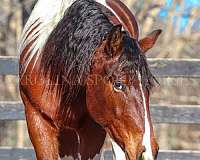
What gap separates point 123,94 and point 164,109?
8.55 ft

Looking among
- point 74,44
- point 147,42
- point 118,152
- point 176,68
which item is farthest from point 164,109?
point 118,152

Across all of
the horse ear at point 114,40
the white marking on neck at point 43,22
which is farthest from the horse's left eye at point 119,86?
the white marking on neck at point 43,22

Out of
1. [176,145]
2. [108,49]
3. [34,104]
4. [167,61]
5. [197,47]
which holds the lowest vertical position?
[176,145]

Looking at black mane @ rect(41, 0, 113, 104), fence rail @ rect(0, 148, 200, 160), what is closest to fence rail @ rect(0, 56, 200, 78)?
fence rail @ rect(0, 148, 200, 160)

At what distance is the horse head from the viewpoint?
3172 millimetres

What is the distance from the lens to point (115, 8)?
4.66 metres

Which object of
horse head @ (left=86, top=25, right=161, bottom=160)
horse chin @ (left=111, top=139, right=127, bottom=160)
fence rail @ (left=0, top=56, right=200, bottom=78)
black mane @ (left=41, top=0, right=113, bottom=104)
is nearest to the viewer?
horse head @ (left=86, top=25, right=161, bottom=160)

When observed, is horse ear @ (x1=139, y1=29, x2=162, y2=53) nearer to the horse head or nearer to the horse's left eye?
the horse head

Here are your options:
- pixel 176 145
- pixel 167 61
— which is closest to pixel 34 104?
pixel 167 61

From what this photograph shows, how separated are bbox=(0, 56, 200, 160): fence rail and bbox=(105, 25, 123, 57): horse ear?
7.73 feet

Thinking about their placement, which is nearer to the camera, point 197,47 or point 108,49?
point 108,49

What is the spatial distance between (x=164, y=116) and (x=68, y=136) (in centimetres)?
188

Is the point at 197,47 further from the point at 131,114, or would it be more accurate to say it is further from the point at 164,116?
the point at 131,114

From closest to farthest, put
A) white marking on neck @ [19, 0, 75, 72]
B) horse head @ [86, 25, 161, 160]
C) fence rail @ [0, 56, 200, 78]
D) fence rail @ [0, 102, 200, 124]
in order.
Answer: horse head @ [86, 25, 161, 160], white marking on neck @ [19, 0, 75, 72], fence rail @ [0, 56, 200, 78], fence rail @ [0, 102, 200, 124]
